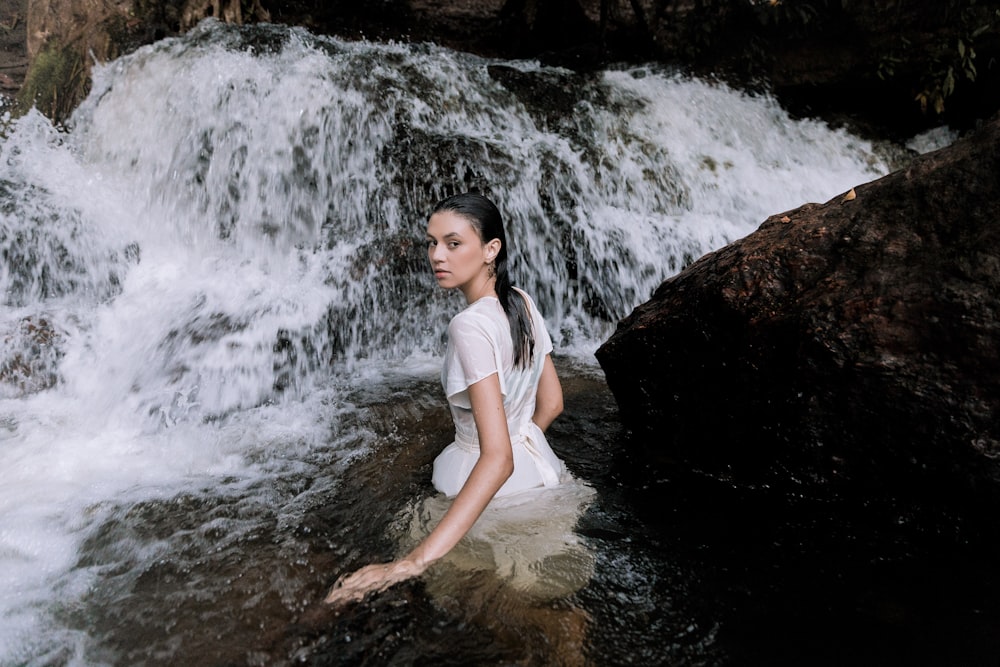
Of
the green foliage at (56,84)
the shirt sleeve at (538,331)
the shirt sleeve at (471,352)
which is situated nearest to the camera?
the shirt sleeve at (471,352)

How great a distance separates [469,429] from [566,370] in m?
2.43

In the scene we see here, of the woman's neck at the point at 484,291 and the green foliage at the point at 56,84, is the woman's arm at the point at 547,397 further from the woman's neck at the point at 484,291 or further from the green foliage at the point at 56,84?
the green foliage at the point at 56,84

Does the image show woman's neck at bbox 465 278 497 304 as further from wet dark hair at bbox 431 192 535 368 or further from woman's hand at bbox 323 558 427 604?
woman's hand at bbox 323 558 427 604

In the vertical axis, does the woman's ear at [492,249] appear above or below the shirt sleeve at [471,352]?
above

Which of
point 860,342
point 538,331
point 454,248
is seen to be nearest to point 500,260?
point 454,248

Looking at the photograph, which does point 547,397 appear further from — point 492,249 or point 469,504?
point 469,504

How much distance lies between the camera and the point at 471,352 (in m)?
2.30

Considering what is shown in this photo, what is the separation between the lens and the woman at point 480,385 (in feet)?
7.06

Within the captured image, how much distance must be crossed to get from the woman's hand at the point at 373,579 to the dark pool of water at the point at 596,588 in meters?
0.05

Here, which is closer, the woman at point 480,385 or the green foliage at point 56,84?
the woman at point 480,385

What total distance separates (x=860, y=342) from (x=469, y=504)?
1.62 metres

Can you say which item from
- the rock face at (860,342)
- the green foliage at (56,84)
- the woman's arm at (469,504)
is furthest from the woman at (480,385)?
the green foliage at (56,84)

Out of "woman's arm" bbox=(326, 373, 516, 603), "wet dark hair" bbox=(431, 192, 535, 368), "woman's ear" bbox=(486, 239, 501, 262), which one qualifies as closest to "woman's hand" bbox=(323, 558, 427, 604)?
"woman's arm" bbox=(326, 373, 516, 603)

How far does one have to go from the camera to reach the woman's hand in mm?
2102
